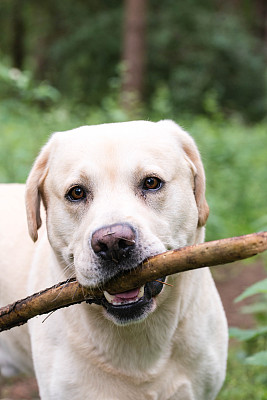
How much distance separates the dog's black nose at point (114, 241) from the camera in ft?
7.11

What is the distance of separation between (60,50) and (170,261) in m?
19.0

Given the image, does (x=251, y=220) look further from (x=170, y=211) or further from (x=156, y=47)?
(x=156, y=47)

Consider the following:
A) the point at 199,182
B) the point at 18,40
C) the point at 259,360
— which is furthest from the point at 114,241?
the point at 18,40

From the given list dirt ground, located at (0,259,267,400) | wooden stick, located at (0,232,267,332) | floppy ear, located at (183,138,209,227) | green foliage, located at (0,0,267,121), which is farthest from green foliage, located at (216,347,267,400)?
green foliage, located at (0,0,267,121)

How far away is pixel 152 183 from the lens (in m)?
2.62

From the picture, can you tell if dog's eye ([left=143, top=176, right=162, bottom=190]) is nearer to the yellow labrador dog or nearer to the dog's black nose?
the yellow labrador dog

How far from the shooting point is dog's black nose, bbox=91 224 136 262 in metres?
2.17

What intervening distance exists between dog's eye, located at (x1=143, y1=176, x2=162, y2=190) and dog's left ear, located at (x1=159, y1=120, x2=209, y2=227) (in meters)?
0.33

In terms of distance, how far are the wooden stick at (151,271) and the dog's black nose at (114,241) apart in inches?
4.4

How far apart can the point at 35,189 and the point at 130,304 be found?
34.6 inches

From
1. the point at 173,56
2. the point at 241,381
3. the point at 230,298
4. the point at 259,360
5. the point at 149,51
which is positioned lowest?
the point at 173,56

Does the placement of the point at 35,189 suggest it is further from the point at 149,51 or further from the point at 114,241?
the point at 149,51

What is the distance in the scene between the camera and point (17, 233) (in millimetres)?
3600

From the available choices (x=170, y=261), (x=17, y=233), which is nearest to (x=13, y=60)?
(x=17, y=233)
